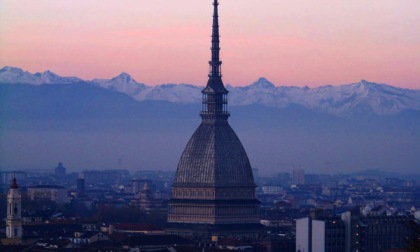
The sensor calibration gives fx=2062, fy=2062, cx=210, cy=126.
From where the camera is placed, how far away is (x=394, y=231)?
3649 inches

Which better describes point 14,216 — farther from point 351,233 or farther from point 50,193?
point 50,193

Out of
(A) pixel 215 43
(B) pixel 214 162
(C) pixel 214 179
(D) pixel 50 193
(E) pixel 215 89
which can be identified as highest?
(A) pixel 215 43

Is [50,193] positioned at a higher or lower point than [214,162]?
lower

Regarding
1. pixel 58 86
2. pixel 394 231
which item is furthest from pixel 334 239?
pixel 58 86

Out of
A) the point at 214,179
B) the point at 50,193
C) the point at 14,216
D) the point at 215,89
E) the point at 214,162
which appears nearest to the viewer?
the point at 14,216

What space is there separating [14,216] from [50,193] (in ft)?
215

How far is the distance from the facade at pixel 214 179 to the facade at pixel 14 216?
20248mm

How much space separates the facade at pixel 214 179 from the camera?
4658 inches

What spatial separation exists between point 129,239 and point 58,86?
77001 millimetres

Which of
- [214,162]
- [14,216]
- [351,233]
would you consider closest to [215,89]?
[214,162]

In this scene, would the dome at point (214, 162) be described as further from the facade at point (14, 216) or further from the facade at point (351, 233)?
the facade at point (351, 233)

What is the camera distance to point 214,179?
11919 centimetres

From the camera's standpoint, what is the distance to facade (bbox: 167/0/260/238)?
118 metres

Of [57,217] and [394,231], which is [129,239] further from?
[57,217]
